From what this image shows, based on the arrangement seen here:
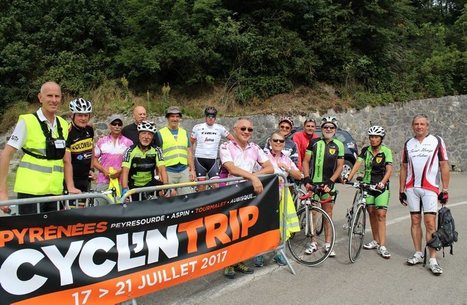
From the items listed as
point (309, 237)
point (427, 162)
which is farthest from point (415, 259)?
point (309, 237)

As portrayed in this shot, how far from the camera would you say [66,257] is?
11.8ft

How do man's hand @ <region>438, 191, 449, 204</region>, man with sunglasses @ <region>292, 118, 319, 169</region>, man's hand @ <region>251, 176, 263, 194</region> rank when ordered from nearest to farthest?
man's hand @ <region>251, 176, 263, 194</region>, man's hand @ <region>438, 191, 449, 204</region>, man with sunglasses @ <region>292, 118, 319, 169</region>

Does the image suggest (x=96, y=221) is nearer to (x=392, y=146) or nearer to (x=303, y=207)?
(x=303, y=207)

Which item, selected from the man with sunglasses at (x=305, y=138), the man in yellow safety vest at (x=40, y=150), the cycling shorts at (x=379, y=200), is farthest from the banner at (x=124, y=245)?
the man with sunglasses at (x=305, y=138)

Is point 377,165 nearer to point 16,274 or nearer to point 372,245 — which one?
point 372,245

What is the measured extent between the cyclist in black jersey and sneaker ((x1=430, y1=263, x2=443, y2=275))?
184 inches

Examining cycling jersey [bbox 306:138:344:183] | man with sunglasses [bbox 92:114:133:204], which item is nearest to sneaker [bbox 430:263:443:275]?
cycling jersey [bbox 306:138:344:183]

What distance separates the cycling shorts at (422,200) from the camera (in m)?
5.84

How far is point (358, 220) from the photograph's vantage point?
621cm

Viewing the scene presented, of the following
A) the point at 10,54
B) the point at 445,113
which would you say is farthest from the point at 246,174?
the point at 445,113

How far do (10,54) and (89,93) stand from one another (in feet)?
11.8

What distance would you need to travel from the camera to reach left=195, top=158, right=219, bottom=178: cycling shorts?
27.6 ft

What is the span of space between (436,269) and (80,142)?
4.86 meters

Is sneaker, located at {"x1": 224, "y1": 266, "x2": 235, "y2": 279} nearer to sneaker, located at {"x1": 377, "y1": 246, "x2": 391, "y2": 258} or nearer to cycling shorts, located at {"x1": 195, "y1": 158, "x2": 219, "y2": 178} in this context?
sneaker, located at {"x1": 377, "y1": 246, "x2": 391, "y2": 258}
